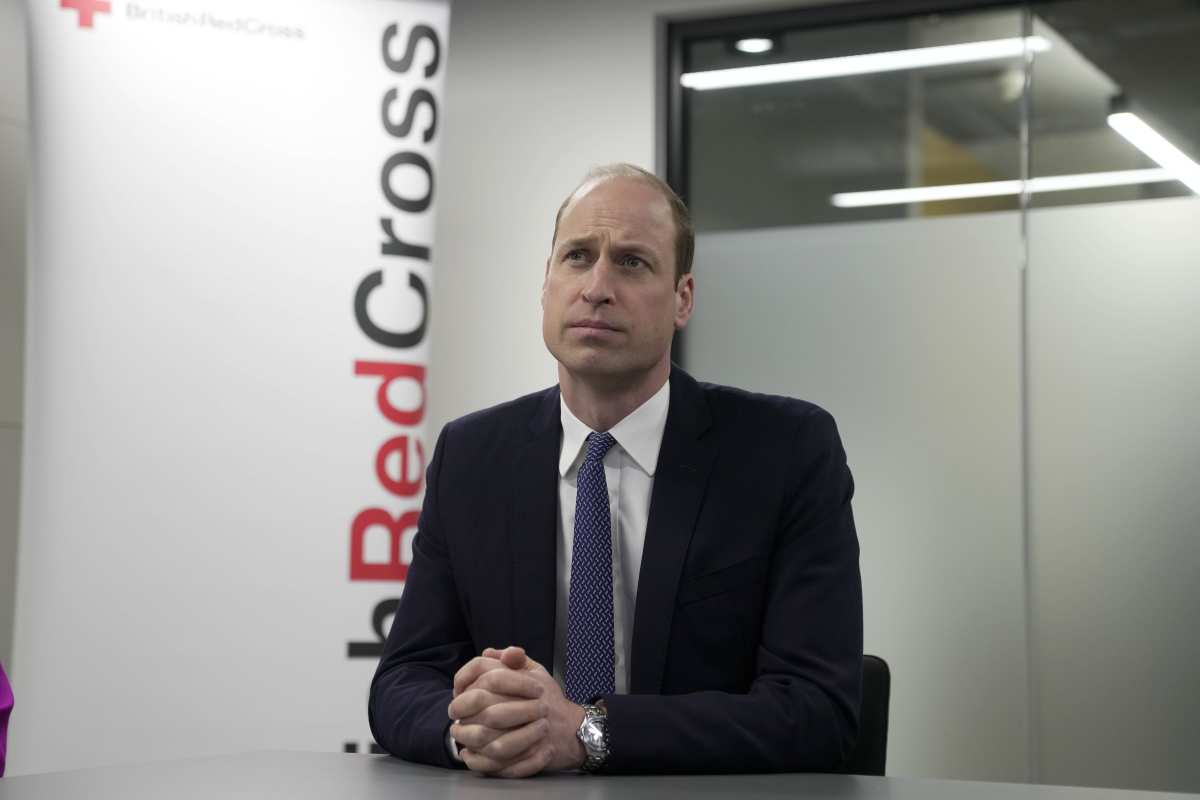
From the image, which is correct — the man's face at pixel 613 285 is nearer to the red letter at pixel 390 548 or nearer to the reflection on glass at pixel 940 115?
the red letter at pixel 390 548

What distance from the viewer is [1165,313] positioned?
153 inches

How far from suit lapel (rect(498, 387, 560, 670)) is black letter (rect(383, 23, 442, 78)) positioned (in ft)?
6.58

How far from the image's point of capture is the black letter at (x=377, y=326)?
373cm

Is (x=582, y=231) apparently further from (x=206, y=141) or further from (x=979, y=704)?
(x=979, y=704)

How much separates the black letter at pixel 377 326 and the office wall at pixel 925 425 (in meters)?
1.08

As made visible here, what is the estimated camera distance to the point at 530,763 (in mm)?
1605

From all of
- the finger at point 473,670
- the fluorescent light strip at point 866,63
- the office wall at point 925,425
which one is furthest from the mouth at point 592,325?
the fluorescent light strip at point 866,63

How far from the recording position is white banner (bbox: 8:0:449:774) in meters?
3.38

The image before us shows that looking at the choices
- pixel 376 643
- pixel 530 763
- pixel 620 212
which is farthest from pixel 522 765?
pixel 376 643

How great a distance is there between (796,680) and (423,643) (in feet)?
1.81

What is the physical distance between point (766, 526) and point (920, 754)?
92.5 inches

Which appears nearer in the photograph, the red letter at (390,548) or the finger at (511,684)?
the finger at (511,684)

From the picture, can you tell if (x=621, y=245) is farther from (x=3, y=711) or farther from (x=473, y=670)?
(x=3, y=711)

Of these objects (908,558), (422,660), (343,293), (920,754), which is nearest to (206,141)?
(343,293)
